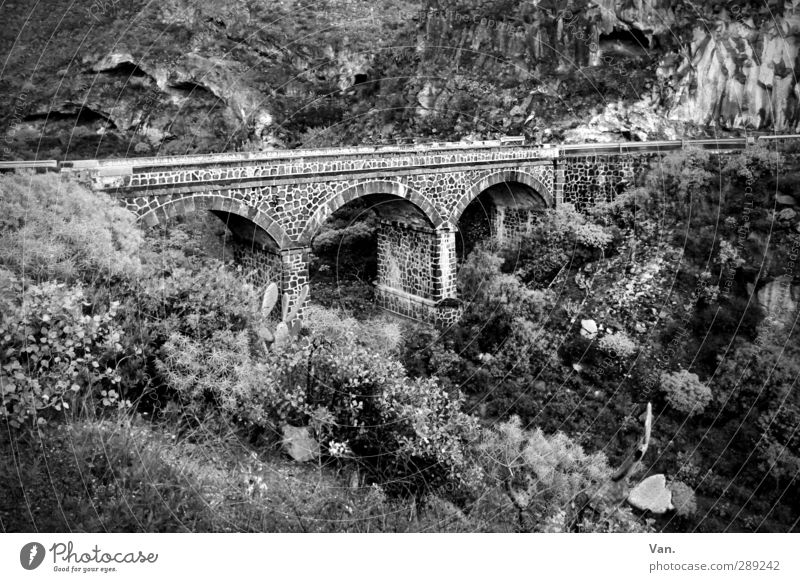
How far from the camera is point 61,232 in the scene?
1430 centimetres

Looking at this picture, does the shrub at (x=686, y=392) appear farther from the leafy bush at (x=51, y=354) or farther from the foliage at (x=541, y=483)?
the leafy bush at (x=51, y=354)

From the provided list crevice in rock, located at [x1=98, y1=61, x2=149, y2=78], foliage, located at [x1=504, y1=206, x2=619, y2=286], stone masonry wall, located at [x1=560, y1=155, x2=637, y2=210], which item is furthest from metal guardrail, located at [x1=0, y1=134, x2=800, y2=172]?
crevice in rock, located at [x1=98, y1=61, x2=149, y2=78]

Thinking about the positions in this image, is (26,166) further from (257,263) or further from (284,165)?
(257,263)

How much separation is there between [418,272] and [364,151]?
19.2 feet

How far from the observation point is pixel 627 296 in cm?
2392

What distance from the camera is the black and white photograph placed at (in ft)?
36.1

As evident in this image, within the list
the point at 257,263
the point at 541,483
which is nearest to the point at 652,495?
the point at 541,483

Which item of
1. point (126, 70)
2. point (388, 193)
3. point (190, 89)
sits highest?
point (126, 70)

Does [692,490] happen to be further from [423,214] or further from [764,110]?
[764,110]

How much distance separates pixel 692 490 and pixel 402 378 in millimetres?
7979

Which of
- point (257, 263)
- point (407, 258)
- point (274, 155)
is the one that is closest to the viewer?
point (274, 155)

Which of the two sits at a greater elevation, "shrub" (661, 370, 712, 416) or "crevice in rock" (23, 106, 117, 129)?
"crevice in rock" (23, 106, 117, 129)

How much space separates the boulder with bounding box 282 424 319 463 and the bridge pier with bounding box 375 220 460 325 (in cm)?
1357
